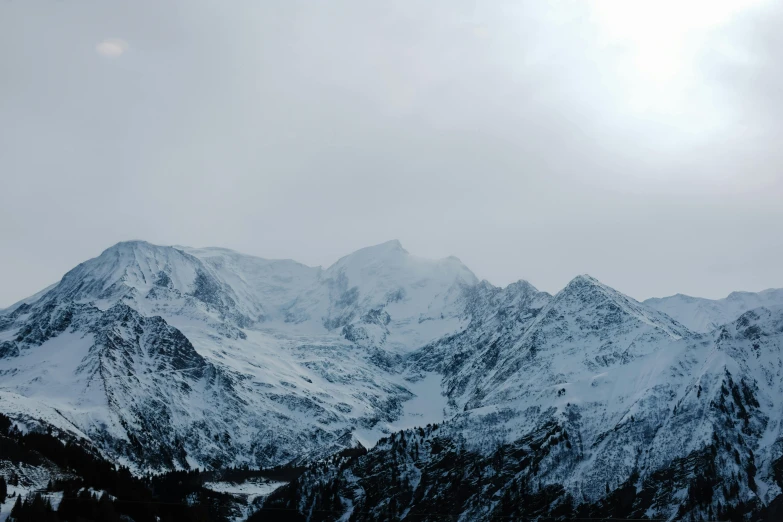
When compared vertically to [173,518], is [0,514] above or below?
above

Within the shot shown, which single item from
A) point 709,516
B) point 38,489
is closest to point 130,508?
point 38,489

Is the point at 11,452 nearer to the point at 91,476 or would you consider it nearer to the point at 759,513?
the point at 91,476

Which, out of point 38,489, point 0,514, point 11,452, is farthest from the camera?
point 11,452

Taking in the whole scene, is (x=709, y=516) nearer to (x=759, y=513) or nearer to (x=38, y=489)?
(x=759, y=513)

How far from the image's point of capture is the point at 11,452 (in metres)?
190

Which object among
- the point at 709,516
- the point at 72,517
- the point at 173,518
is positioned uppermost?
the point at 72,517

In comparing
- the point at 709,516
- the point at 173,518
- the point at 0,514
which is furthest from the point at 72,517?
the point at 709,516

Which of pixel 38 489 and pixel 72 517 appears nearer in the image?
pixel 72 517

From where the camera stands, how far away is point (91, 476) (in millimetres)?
199250

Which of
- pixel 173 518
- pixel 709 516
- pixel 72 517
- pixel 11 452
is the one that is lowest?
pixel 709 516

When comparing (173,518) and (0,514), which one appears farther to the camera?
(173,518)

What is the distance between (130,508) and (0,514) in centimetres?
3649

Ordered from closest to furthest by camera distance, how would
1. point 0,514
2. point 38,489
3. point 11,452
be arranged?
1. point 0,514
2. point 38,489
3. point 11,452

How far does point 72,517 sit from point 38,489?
23107mm
